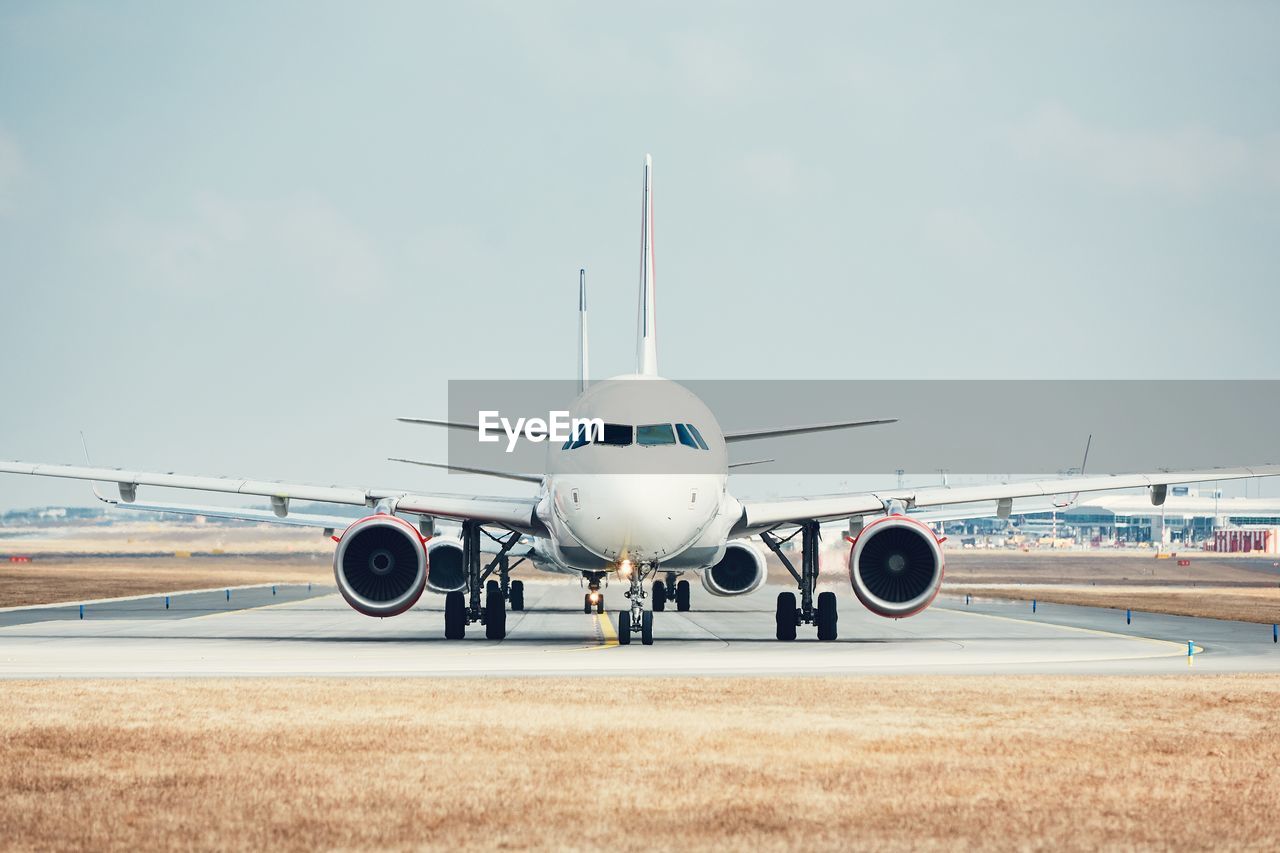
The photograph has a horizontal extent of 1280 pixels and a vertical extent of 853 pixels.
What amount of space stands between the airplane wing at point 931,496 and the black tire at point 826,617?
1514 mm

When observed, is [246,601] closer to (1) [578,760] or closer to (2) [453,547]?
(2) [453,547]

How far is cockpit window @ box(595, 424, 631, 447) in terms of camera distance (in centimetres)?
2416

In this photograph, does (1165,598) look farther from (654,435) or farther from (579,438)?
(579,438)

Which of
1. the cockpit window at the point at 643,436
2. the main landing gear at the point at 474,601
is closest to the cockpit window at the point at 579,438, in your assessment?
the cockpit window at the point at 643,436

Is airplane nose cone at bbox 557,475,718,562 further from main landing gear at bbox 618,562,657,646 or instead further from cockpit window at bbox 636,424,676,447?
main landing gear at bbox 618,562,657,646

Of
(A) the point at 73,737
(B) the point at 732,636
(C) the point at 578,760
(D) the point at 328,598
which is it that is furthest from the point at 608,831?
(D) the point at 328,598

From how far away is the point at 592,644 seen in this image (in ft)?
92.1

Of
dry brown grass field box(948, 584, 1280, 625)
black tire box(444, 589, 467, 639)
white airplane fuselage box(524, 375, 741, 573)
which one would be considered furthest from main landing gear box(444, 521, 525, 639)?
dry brown grass field box(948, 584, 1280, 625)

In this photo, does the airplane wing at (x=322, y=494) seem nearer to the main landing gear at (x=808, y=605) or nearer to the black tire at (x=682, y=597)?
the main landing gear at (x=808, y=605)

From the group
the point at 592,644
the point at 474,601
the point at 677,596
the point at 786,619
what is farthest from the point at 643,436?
the point at 677,596

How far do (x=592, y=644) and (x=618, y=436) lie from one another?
18.0 ft

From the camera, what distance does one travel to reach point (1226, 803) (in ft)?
35.5

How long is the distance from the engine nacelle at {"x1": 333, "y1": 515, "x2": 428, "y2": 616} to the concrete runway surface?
0.89 meters

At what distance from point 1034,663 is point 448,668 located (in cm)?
884
